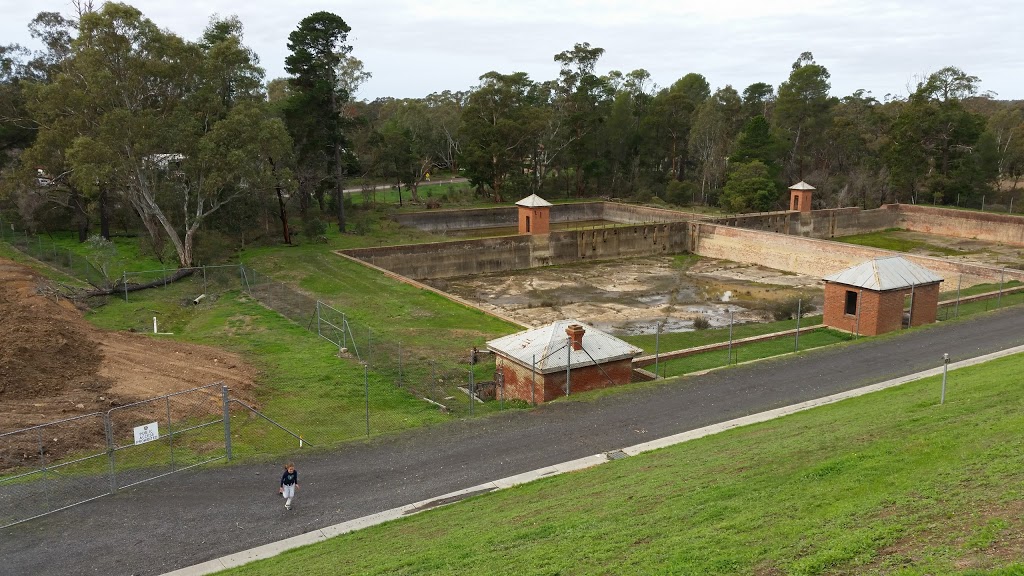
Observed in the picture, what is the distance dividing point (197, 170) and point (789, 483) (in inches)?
1430

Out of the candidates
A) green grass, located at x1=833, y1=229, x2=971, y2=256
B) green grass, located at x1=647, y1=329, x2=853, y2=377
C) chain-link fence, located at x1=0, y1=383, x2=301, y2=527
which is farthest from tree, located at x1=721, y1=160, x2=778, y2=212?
chain-link fence, located at x1=0, y1=383, x2=301, y2=527

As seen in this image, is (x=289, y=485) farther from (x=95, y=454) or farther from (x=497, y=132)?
(x=497, y=132)

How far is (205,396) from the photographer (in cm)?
2100

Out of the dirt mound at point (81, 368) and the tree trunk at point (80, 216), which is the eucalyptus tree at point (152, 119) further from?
the dirt mound at point (81, 368)

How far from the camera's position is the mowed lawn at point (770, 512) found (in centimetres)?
871

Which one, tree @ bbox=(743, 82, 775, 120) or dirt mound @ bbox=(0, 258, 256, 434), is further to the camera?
tree @ bbox=(743, 82, 775, 120)

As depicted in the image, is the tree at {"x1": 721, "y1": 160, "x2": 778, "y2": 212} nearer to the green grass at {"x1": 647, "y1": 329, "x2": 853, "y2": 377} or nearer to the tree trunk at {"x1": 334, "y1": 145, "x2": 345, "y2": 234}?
the tree trunk at {"x1": 334, "y1": 145, "x2": 345, "y2": 234}

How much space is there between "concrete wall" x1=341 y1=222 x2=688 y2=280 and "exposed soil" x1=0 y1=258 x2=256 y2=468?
74.9ft

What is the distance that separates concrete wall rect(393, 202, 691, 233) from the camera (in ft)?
220

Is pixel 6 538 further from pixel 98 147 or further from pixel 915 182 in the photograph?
pixel 915 182

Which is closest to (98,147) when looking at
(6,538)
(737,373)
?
(6,538)

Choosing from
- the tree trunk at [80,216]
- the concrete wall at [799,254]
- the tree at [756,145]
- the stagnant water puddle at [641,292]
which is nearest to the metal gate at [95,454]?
the stagnant water puddle at [641,292]

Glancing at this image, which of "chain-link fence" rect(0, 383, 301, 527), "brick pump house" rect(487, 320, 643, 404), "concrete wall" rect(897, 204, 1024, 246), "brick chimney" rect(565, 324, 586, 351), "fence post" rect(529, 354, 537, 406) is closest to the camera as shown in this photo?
"chain-link fence" rect(0, 383, 301, 527)

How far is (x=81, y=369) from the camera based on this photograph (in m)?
21.6
